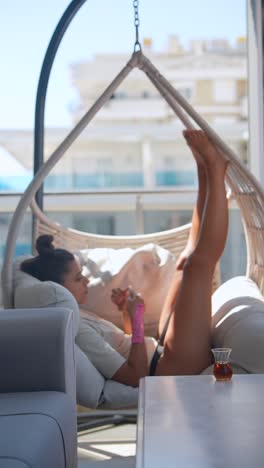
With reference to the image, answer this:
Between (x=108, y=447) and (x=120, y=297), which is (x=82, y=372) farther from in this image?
(x=120, y=297)

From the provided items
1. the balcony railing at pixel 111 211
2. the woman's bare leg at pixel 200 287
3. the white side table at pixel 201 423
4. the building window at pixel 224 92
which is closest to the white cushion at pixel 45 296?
the woman's bare leg at pixel 200 287

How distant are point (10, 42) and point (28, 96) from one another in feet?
6.82

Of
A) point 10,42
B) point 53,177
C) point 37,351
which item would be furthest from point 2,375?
point 10,42

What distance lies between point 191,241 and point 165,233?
0.99ft

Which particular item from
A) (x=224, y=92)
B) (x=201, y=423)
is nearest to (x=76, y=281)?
(x=201, y=423)

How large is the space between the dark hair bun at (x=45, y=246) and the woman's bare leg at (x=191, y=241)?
48 centimetres

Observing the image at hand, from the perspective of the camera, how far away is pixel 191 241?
3.16 metres

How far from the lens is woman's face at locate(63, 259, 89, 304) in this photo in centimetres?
292

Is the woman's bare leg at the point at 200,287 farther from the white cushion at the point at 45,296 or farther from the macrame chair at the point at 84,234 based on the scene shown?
the white cushion at the point at 45,296

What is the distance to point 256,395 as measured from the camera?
164 cm

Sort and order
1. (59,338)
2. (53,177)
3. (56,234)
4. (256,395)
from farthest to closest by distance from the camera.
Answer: (53,177), (56,234), (59,338), (256,395)

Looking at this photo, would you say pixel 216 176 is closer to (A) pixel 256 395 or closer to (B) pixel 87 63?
(A) pixel 256 395

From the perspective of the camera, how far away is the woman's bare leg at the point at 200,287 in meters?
2.63

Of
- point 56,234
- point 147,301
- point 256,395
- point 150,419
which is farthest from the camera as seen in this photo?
point 56,234
